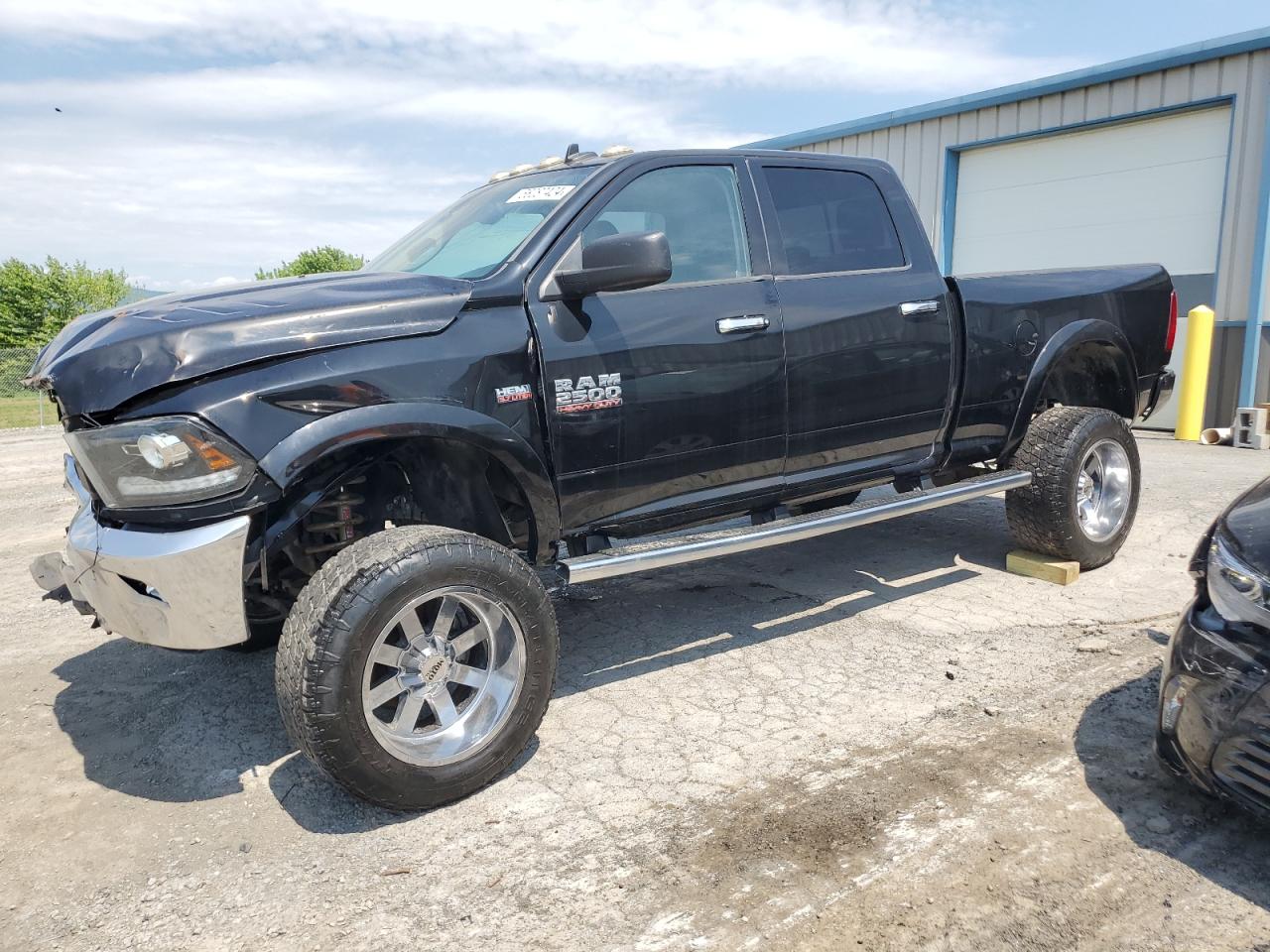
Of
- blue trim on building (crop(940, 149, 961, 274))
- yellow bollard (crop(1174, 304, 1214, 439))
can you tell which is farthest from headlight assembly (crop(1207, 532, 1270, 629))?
blue trim on building (crop(940, 149, 961, 274))

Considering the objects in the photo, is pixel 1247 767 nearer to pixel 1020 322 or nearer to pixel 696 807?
pixel 696 807

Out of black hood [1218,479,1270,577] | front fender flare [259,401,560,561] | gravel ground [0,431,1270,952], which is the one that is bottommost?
gravel ground [0,431,1270,952]

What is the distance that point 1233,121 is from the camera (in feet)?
33.8

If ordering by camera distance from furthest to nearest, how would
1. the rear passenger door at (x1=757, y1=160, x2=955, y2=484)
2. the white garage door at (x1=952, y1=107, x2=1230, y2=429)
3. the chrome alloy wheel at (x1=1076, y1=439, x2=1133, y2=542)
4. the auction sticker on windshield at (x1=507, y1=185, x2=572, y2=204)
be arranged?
the white garage door at (x1=952, y1=107, x2=1230, y2=429) < the chrome alloy wheel at (x1=1076, y1=439, x2=1133, y2=542) < the rear passenger door at (x1=757, y1=160, x2=955, y2=484) < the auction sticker on windshield at (x1=507, y1=185, x2=572, y2=204)

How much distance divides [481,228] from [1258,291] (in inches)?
382

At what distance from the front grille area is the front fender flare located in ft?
7.20

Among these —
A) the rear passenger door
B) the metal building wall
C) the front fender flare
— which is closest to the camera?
the front fender flare

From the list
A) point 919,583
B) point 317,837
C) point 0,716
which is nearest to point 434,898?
point 317,837

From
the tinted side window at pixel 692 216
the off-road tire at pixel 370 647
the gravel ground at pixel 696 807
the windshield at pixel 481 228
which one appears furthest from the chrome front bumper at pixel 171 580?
the tinted side window at pixel 692 216

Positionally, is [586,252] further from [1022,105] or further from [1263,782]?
[1022,105]

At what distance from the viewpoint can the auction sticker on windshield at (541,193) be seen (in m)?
3.75

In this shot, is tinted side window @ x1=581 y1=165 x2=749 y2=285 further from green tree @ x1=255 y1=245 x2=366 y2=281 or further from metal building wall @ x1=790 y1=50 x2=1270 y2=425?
green tree @ x1=255 y1=245 x2=366 y2=281

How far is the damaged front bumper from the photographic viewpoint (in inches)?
97.3

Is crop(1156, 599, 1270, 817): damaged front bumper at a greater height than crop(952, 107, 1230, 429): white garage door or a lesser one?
lesser
